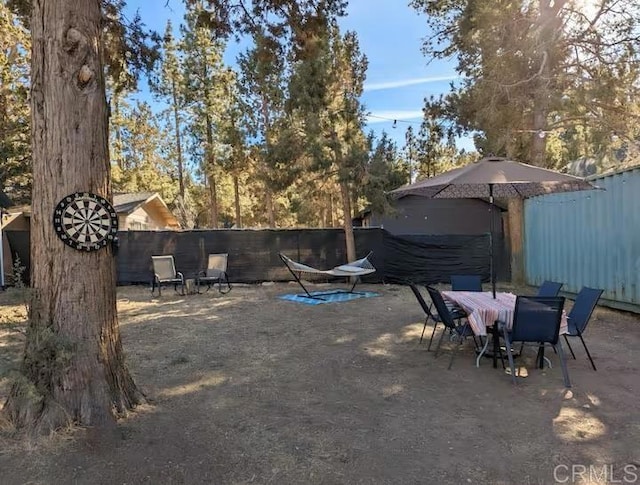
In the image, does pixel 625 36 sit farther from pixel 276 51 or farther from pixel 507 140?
pixel 276 51

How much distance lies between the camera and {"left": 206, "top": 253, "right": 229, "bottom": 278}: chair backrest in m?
9.64

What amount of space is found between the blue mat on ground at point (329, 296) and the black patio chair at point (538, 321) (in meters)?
4.49

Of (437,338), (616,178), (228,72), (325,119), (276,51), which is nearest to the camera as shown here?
(437,338)

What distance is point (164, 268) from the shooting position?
30.0 feet

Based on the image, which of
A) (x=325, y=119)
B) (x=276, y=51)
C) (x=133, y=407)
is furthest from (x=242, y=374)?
(x=325, y=119)

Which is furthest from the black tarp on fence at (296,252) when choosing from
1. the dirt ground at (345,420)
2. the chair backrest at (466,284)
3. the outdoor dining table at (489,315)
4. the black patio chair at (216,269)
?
the outdoor dining table at (489,315)

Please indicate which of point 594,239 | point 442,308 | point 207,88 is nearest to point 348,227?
point 594,239

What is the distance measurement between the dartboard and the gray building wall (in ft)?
44.3

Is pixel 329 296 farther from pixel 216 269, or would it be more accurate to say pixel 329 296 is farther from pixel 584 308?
pixel 584 308

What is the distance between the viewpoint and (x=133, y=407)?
2988 mm

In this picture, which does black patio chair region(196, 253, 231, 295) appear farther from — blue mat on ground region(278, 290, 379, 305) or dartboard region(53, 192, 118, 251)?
dartboard region(53, 192, 118, 251)

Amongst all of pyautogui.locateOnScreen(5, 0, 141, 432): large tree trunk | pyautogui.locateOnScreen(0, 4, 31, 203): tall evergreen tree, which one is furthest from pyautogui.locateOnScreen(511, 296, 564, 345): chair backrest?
pyautogui.locateOnScreen(0, 4, 31, 203): tall evergreen tree

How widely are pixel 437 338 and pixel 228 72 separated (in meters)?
17.6

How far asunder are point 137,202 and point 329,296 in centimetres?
1206
